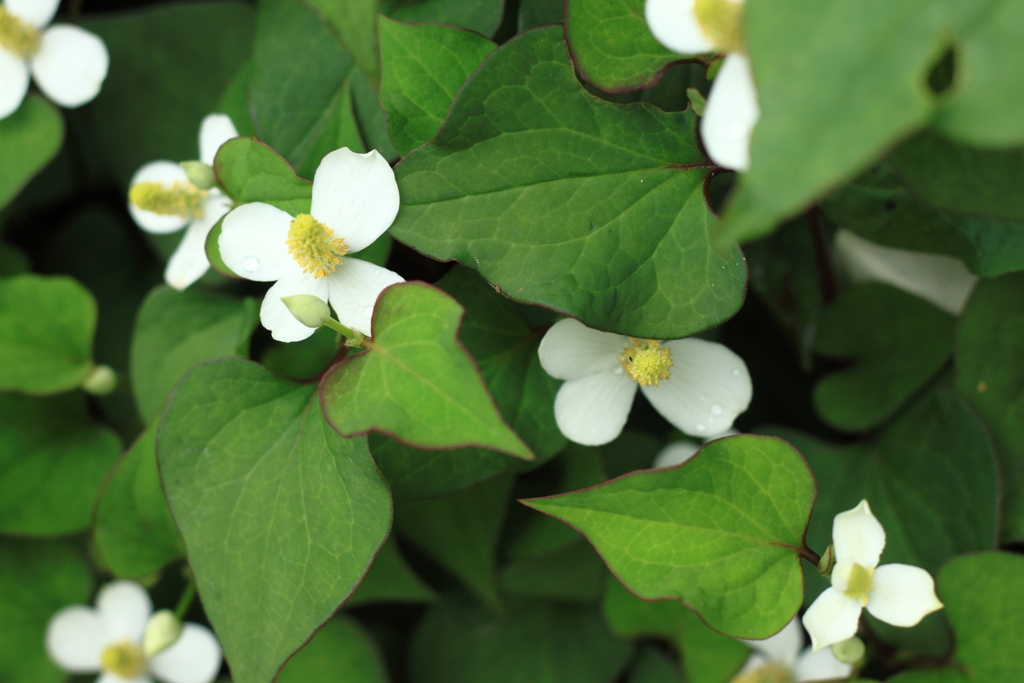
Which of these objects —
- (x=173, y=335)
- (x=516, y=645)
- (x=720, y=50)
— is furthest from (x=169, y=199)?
(x=516, y=645)

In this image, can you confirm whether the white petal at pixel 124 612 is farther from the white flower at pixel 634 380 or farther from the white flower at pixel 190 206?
the white flower at pixel 634 380

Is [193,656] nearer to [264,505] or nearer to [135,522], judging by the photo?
[135,522]

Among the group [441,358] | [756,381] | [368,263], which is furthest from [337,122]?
[756,381]

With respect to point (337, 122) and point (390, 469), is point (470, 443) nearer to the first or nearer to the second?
point (390, 469)

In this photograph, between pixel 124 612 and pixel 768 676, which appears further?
pixel 124 612

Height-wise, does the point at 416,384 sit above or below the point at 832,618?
above

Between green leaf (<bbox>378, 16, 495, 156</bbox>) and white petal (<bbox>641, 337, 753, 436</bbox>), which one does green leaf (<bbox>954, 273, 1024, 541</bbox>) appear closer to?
white petal (<bbox>641, 337, 753, 436</bbox>)

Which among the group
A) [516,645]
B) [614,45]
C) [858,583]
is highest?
[614,45]
